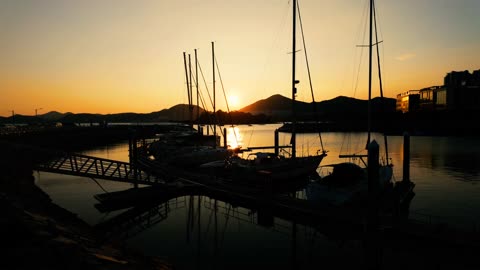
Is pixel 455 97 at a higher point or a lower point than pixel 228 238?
higher

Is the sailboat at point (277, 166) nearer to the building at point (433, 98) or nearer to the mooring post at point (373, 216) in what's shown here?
the mooring post at point (373, 216)

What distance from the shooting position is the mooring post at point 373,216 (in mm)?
15219

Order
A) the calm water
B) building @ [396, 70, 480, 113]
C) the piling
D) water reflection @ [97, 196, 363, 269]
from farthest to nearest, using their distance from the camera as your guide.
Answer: building @ [396, 70, 480, 113] → the calm water → water reflection @ [97, 196, 363, 269] → the piling

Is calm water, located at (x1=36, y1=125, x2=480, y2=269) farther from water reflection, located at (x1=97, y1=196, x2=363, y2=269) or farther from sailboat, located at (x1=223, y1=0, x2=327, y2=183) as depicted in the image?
sailboat, located at (x1=223, y1=0, x2=327, y2=183)

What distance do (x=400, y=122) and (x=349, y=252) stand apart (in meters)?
143

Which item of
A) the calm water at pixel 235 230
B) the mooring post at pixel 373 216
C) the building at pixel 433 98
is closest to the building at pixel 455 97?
the building at pixel 433 98

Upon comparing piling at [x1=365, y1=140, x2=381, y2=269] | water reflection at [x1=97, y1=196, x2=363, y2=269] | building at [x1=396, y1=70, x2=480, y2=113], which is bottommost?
water reflection at [x1=97, y1=196, x2=363, y2=269]

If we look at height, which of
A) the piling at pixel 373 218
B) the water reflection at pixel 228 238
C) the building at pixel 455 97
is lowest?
the water reflection at pixel 228 238

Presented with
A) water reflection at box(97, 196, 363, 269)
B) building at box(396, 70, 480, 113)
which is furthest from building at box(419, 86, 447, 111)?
water reflection at box(97, 196, 363, 269)

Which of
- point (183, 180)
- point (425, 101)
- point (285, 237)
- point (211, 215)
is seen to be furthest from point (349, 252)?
point (425, 101)

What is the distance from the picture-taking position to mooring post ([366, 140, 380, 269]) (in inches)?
599

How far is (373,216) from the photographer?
16.3m

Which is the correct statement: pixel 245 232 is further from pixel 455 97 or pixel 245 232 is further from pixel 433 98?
pixel 433 98

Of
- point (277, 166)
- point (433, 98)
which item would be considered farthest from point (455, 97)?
point (277, 166)
